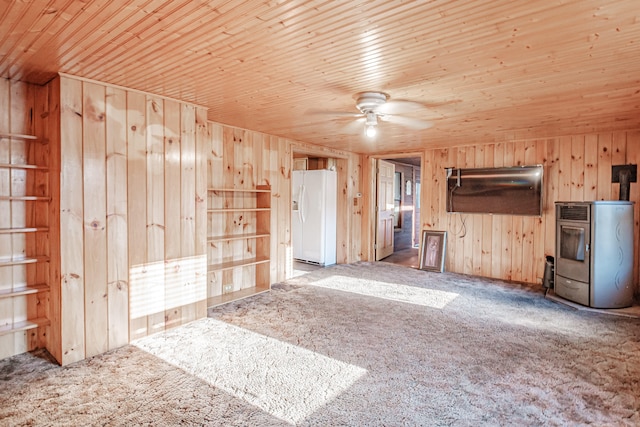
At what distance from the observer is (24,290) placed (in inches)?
104

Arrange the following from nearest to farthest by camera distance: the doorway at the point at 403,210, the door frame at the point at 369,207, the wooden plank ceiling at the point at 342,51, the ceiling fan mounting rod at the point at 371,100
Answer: the wooden plank ceiling at the point at 342,51, the ceiling fan mounting rod at the point at 371,100, the door frame at the point at 369,207, the doorway at the point at 403,210

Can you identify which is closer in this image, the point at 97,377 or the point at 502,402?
the point at 502,402

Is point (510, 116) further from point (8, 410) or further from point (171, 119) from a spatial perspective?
point (8, 410)

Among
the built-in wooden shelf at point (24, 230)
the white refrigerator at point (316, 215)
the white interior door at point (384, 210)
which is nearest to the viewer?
the built-in wooden shelf at point (24, 230)

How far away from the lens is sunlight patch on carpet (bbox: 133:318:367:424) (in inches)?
85.8

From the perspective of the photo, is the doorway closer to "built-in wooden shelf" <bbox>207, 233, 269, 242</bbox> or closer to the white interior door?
the white interior door

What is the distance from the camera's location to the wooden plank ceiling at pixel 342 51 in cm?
175

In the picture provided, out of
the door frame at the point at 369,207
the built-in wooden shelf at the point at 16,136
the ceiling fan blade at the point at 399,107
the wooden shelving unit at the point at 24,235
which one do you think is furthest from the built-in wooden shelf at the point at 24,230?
the door frame at the point at 369,207

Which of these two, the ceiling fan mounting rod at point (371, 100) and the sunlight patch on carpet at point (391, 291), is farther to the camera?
the sunlight patch on carpet at point (391, 291)

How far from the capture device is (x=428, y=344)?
9.82 feet

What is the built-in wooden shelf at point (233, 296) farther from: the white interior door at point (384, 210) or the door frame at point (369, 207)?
the white interior door at point (384, 210)

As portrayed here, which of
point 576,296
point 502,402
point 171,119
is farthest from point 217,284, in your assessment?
point 576,296

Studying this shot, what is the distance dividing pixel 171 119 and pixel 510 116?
11.5ft

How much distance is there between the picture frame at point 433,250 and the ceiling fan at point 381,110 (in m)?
2.42
